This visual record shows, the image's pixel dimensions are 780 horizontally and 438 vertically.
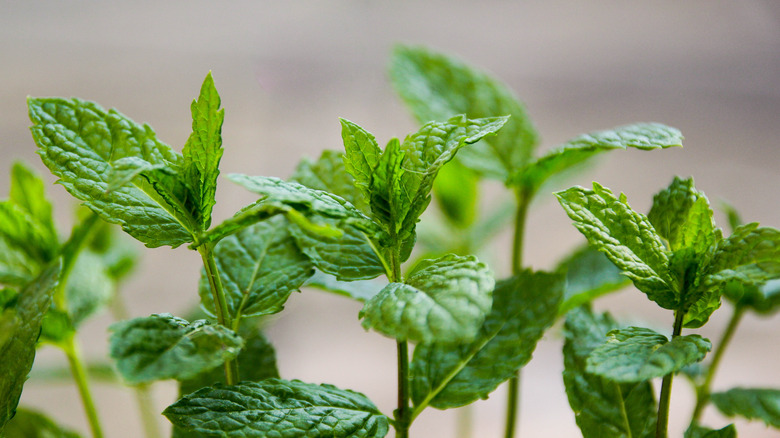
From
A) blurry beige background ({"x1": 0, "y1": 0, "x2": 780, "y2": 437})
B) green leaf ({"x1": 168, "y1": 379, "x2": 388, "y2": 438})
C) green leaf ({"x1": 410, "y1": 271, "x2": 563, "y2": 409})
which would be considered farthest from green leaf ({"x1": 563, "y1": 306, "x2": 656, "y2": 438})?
blurry beige background ({"x1": 0, "y1": 0, "x2": 780, "y2": 437})

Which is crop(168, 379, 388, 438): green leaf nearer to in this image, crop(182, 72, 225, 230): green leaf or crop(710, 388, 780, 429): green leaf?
crop(182, 72, 225, 230): green leaf

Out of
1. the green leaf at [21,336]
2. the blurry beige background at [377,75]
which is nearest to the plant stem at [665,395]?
the green leaf at [21,336]

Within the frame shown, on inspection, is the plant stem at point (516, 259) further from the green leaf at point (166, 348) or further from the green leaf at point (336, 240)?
the green leaf at point (166, 348)

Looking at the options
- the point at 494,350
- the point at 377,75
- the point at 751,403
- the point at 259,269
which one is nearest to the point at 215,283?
the point at 259,269

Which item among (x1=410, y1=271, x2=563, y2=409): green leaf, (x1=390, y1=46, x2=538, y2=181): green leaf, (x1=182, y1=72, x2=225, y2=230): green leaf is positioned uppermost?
(x1=390, y1=46, x2=538, y2=181): green leaf

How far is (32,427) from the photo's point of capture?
1.79ft

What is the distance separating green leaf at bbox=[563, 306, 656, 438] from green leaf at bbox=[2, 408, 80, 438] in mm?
375

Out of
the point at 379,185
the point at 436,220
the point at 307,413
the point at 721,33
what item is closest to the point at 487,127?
the point at 379,185

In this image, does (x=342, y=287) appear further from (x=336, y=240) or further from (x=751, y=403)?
(x=751, y=403)

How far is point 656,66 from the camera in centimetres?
174

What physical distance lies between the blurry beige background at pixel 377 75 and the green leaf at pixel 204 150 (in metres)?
1.13

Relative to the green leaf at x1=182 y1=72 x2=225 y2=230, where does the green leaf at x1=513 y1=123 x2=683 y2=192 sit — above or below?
above

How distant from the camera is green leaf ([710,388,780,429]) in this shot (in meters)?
0.52

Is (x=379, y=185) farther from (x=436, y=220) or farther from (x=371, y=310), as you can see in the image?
(x=436, y=220)
